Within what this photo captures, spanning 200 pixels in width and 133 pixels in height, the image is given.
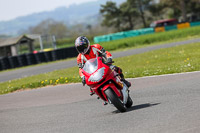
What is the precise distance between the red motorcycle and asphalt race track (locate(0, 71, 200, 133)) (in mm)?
319

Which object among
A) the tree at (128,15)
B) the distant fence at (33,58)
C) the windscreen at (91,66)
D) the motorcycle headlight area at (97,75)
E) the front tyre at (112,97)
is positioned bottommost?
the tree at (128,15)

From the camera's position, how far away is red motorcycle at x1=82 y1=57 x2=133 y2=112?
709cm

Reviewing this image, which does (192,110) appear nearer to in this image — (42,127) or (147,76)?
(42,127)

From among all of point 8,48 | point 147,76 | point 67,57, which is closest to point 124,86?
point 147,76

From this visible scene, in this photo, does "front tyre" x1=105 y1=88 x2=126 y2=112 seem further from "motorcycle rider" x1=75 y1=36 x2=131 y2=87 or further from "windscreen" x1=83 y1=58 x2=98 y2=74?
"motorcycle rider" x1=75 y1=36 x2=131 y2=87

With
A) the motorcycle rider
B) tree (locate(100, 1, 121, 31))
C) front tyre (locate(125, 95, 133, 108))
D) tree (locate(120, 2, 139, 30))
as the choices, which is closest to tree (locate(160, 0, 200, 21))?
A: tree (locate(120, 2, 139, 30))

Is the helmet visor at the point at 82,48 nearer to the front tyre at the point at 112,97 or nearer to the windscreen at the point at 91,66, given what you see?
the windscreen at the point at 91,66

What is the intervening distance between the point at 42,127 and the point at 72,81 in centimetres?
754

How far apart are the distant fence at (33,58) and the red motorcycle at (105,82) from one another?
2658 cm

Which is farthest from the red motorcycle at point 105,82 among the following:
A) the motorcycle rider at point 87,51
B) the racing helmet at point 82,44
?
the racing helmet at point 82,44

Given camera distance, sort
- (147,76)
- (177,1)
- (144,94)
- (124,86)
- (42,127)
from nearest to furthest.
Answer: (42,127) < (124,86) < (144,94) < (147,76) < (177,1)

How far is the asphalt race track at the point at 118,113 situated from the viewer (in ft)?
19.7

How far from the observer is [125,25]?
100m

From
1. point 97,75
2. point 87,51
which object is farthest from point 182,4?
point 97,75
